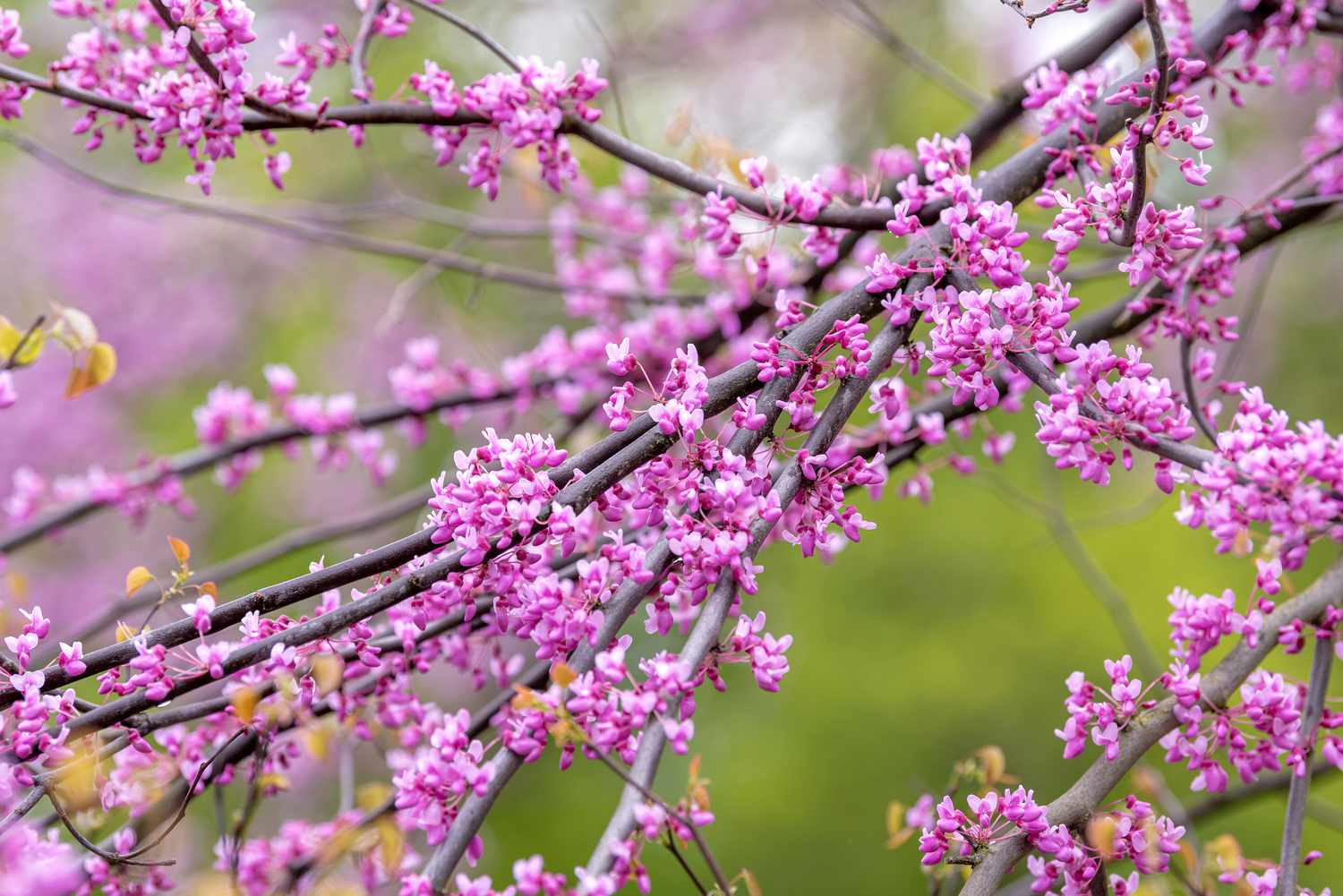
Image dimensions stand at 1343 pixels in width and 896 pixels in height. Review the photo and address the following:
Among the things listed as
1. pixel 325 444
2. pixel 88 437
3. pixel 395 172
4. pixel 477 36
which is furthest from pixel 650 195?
pixel 88 437

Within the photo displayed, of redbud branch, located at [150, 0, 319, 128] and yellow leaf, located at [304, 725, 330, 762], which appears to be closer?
yellow leaf, located at [304, 725, 330, 762]

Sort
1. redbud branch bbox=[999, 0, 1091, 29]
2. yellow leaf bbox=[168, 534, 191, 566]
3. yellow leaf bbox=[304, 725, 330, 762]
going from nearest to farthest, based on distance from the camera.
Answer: yellow leaf bbox=[304, 725, 330, 762], redbud branch bbox=[999, 0, 1091, 29], yellow leaf bbox=[168, 534, 191, 566]

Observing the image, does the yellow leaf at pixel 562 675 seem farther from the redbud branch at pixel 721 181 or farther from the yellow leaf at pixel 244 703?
the redbud branch at pixel 721 181

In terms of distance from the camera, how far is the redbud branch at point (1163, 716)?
5.36 ft

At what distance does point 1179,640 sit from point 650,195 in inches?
111

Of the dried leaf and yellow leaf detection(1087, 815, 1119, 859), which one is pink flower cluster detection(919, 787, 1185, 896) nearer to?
yellow leaf detection(1087, 815, 1119, 859)

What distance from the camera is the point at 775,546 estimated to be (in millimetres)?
6930

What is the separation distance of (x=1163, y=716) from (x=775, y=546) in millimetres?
5246

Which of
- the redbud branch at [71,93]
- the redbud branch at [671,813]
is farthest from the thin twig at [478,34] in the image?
the redbud branch at [671,813]

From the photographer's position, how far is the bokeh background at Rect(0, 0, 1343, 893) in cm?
619

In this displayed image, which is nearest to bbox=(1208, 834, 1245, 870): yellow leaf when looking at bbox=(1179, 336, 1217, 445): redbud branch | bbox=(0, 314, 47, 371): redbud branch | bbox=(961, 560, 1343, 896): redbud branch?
bbox=(961, 560, 1343, 896): redbud branch

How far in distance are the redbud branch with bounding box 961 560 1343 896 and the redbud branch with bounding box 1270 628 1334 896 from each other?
63 millimetres

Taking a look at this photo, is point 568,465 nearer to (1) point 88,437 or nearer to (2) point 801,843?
(2) point 801,843

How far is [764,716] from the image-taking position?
23.4ft
